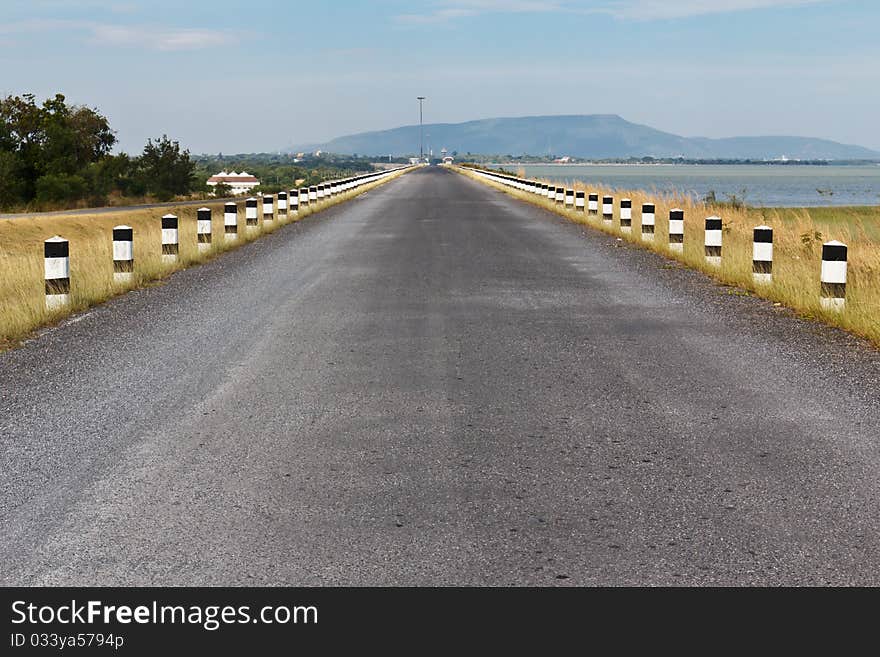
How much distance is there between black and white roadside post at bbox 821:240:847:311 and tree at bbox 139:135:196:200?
75547mm

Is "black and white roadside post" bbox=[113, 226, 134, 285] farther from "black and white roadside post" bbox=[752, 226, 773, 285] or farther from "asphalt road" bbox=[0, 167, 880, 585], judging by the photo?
"black and white roadside post" bbox=[752, 226, 773, 285]

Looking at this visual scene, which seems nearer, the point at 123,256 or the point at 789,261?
the point at 123,256

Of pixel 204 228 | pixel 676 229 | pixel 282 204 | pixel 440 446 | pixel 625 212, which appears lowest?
pixel 440 446

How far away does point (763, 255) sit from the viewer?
1395cm

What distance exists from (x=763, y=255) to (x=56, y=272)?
8591 millimetres

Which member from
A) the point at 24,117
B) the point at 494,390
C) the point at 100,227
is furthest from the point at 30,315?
the point at 24,117

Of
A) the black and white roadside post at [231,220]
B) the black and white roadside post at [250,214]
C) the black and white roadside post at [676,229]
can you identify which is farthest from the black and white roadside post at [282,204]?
the black and white roadside post at [676,229]

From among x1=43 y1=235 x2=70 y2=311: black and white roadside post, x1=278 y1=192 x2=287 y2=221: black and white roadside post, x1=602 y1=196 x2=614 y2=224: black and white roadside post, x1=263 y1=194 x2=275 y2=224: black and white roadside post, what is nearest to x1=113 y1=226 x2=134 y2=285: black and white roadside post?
x1=43 y1=235 x2=70 y2=311: black and white roadside post

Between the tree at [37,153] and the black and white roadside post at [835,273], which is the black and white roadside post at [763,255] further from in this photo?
the tree at [37,153]

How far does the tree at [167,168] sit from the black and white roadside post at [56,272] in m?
72.4

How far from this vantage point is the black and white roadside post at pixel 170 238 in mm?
17156

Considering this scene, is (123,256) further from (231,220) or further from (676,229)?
(676,229)

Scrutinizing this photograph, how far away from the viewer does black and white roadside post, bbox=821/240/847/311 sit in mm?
11328

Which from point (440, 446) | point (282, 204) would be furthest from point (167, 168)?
point (440, 446)
